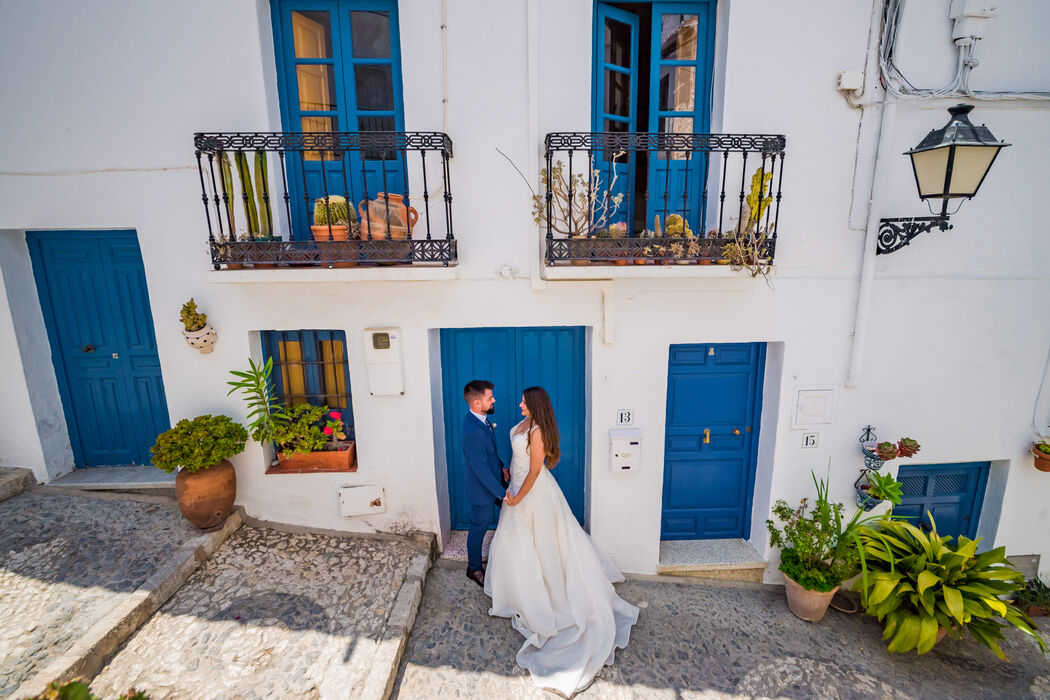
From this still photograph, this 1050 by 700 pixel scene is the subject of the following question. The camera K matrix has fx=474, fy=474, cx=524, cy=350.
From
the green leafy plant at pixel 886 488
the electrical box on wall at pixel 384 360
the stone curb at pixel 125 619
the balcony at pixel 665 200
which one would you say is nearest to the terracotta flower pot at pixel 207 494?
the stone curb at pixel 125 619

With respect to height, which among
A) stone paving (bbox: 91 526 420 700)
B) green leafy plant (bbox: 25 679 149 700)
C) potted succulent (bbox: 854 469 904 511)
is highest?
green leafy plant (bbox: 25 679 149 700)

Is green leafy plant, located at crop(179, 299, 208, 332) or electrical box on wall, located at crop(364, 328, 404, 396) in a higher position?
green leafy plant, located at crop(179, 299, 208, 332)

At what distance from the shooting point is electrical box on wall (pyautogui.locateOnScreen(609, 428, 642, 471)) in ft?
14.8

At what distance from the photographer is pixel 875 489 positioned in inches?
176

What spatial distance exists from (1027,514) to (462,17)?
7366mm

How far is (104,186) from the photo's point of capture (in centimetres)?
411

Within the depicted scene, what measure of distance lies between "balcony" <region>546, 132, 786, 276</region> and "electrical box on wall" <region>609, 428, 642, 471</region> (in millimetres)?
1625

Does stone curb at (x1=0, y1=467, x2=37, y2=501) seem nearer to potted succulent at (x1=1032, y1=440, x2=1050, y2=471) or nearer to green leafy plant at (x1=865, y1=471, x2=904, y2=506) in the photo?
green leafy plant at (x1=865, y1=471, x2=904, y2=506)

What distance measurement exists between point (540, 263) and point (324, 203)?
6.16 feet

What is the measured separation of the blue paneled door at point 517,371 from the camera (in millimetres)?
4766

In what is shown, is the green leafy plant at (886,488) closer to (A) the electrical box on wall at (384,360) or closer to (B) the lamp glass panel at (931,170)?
(B) the lamp glass panel at (931,170)

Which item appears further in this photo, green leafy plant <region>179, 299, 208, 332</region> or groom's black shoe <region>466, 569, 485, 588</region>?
groom's black shoe <region>466, 569, 485, 588</region>

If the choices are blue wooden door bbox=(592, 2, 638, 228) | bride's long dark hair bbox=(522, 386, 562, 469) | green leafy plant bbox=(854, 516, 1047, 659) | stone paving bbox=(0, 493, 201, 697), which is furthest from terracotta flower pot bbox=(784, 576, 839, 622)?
stone paving bbox=(0, 493, 201, 697)

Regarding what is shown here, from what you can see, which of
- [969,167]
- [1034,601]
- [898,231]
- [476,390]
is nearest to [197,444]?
[476,390]
